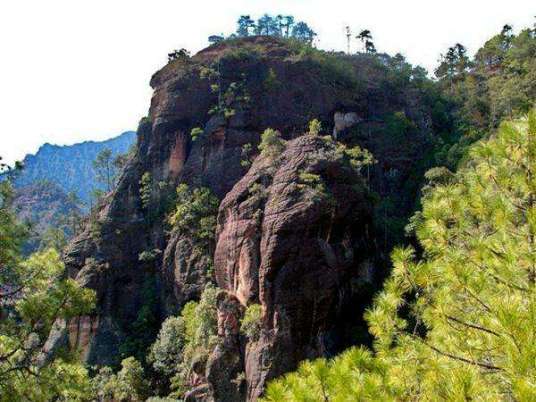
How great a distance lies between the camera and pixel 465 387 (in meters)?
4.15

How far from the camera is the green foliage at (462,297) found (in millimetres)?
4738

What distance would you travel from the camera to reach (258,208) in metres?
22.7

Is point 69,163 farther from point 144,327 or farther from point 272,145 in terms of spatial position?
point 272,145

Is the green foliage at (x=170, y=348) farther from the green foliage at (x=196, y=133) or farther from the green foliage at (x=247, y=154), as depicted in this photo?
the green foliage at (x=196, y=133)

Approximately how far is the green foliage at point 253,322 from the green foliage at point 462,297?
13563 mm

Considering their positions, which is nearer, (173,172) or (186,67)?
(173,172)

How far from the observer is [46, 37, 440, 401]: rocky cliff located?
20.3 m

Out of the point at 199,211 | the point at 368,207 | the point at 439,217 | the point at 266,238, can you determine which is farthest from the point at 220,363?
the point at 439,217

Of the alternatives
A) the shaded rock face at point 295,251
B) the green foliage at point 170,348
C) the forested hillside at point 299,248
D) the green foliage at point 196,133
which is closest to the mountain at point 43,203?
the forested hillside at point 299,248

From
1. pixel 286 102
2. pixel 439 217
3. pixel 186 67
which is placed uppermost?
pixel 186 67

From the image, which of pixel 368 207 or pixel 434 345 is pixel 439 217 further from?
pixel 368 207

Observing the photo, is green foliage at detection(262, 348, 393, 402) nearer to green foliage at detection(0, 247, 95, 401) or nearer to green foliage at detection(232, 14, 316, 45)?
green foliage at detection(0, 247, 95, 401)

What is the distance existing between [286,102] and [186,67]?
28.7 feet

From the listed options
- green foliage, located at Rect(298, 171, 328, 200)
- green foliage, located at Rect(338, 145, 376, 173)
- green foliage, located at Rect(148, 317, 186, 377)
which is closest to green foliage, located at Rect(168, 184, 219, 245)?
green foliage, located at Rect(148, 317, 186, 377)
